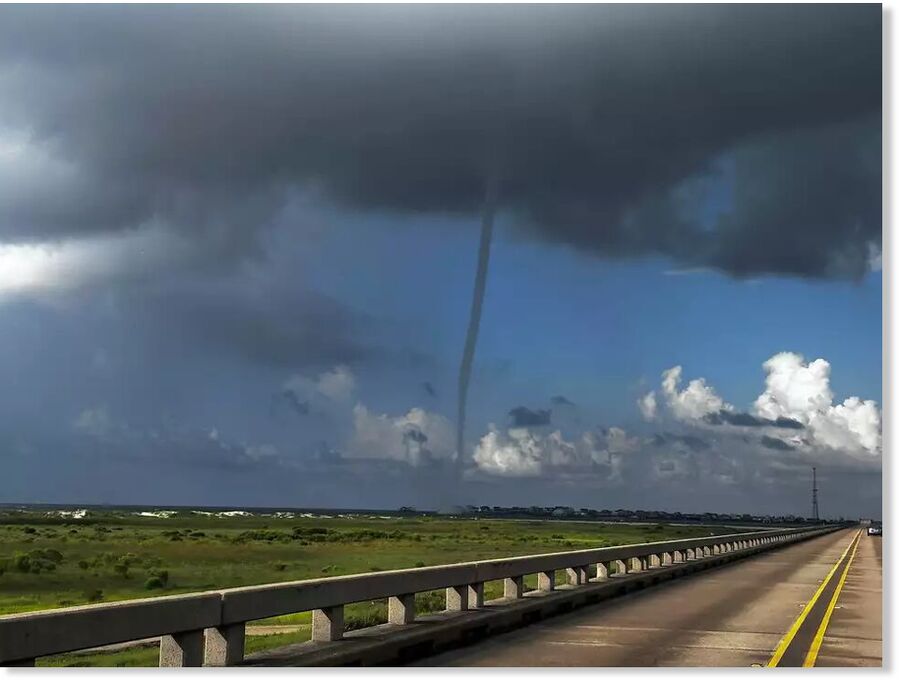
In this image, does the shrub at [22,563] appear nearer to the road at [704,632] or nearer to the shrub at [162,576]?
the shrub at [162,576]

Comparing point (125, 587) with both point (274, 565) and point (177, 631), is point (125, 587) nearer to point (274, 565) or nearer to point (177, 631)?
point (274, 565)

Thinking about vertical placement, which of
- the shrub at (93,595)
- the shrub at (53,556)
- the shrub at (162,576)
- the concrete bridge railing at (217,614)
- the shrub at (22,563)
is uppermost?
the concrete bridge railing at (217,614)

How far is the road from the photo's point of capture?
12258 millimetres

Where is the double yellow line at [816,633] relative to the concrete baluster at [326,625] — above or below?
below

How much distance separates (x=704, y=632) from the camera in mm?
15156

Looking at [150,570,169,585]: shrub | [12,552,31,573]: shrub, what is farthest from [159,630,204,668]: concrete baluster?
[12,552,31,573]: shrub

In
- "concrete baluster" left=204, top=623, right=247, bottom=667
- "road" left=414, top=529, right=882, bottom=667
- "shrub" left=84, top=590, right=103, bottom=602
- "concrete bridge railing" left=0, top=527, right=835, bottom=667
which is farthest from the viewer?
"shrub" left=84, top=590, right=103, bottom=602

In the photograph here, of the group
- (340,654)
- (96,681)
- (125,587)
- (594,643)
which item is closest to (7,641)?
(96,681)

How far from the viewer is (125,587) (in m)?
38.5

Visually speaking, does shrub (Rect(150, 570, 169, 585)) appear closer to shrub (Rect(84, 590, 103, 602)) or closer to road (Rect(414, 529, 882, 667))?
shrub (Rect(84, 590, 103, 602))

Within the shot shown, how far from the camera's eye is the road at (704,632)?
1226cm

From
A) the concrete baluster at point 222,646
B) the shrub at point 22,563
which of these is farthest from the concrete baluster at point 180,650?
the shrub at point 22,563

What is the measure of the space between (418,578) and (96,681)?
418 centimetres

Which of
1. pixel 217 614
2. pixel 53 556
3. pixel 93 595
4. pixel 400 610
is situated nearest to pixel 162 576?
pixel 93 595
